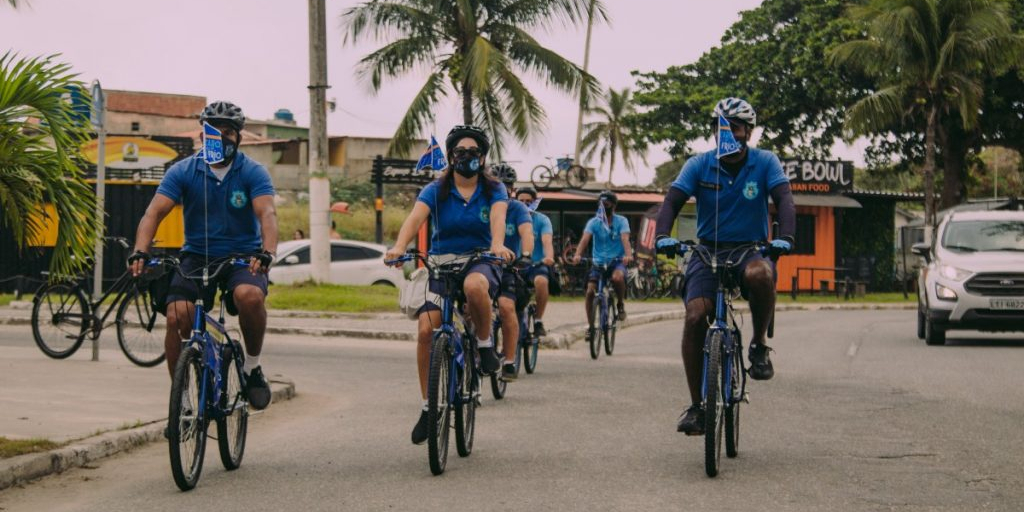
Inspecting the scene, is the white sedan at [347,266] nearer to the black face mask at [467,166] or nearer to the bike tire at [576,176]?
the bike tire at [576,176]

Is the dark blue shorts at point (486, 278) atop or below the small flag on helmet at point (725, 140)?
below

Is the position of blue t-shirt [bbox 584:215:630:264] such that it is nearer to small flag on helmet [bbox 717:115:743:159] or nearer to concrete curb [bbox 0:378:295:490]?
concrete curb [bbox 0:378:295:490]

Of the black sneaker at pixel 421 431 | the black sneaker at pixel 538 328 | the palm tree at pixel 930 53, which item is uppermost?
the palm tree at pixel 930 53

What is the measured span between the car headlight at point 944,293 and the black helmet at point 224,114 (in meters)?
11.5

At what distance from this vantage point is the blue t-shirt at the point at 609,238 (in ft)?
52.7

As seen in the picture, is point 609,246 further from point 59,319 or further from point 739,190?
point 739,190

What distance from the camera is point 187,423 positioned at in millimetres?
7066

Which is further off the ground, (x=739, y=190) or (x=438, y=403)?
(x=739, y=190)

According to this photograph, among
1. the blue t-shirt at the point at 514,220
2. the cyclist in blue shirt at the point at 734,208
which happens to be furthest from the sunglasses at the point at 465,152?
the blue t-shirt at the point at 514,220

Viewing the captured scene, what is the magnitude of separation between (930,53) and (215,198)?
32.5 meters

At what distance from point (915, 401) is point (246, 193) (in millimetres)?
5888

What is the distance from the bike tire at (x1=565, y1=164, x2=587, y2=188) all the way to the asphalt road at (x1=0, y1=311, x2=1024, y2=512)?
23.0 metres

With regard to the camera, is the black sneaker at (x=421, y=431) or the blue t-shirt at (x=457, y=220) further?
the blue t-shirt at (x=457, y=220)

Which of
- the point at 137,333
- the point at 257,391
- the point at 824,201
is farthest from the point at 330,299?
the point at 824,201
